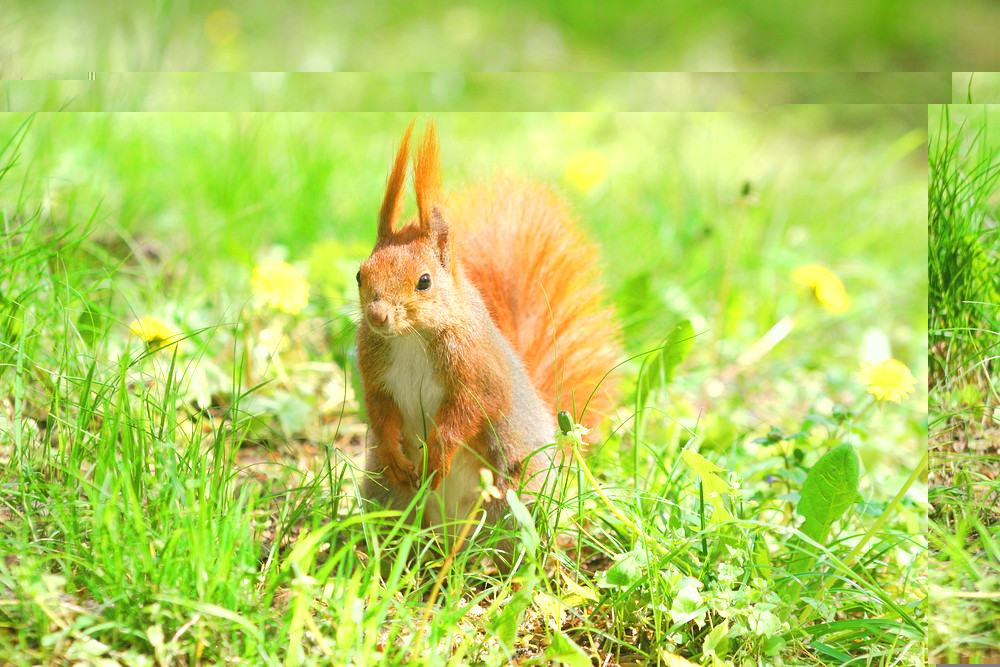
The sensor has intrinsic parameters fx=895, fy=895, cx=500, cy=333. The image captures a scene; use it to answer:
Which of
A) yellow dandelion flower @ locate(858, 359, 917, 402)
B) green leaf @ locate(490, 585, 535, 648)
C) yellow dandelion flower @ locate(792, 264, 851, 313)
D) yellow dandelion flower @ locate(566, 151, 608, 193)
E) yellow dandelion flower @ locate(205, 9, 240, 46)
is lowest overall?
green leaf @ locate(490, 585, 535, 648)

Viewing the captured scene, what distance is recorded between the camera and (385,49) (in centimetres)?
403

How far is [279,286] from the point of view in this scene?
1.72 metres

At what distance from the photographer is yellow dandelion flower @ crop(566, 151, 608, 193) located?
2.81 meters

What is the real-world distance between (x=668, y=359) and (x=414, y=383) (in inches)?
22.1

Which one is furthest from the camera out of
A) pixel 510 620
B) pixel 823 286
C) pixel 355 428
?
pixel 823 286

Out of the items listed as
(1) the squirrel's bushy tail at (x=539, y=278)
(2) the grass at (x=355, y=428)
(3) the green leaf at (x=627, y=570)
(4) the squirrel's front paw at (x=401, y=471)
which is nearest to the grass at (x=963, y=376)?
(2) the grass at (x=355, y=428)

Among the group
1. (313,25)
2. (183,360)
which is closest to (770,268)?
(183,360)

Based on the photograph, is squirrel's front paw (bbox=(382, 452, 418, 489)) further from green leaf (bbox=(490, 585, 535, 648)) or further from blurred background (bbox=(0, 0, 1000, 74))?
blurred background (bbox=(0, 0, 1000, 74))

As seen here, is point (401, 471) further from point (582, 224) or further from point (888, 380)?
point (582, 224)

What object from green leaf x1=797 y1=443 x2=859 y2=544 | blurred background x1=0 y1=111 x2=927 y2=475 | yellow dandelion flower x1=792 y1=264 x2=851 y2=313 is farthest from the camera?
yellow dandelion flower x1=792 y1=264 x2=851 y2=313

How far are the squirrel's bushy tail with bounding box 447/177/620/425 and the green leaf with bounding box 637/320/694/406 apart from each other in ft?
0.29

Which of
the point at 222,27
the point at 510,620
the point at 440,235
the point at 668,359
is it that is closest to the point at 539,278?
the point at 668,359

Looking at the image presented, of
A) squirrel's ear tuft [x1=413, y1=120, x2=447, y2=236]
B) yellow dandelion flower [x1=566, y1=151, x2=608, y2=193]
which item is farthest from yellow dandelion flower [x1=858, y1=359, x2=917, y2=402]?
yellow dandelion flower [x1=566, y1=151, x2=608, y2=193]

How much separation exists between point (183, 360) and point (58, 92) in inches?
29.2
